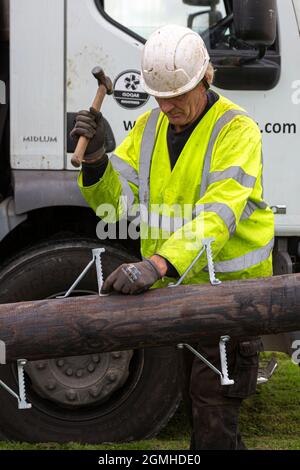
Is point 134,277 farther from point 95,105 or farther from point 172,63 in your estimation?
point 172,63

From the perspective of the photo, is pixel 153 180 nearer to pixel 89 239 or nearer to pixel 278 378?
pixel 89 239

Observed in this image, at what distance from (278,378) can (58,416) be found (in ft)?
6.68

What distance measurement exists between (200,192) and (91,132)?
1.57 feet

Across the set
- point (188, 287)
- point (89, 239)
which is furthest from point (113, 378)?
point (188, 287)

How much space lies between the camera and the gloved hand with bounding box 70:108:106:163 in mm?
3914

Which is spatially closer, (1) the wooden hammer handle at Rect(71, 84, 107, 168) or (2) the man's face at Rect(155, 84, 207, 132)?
(1) the wooden hammer handle at Rect(71, 84, 107, 168)

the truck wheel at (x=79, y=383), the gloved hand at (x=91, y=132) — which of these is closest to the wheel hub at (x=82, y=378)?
the truck wheel at (x=79, y=383)

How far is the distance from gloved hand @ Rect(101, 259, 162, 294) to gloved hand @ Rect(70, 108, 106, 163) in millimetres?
556

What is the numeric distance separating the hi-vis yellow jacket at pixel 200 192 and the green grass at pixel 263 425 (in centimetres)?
142

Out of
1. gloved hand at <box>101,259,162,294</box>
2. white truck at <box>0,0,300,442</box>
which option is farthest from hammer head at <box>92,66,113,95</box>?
white truck at <box>0,0,300,442</box>

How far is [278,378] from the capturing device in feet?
22.5

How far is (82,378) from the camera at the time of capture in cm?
A: 521

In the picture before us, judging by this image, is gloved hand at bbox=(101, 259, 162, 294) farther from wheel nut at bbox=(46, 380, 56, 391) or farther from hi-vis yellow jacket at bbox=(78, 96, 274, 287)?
wheel nut at bbox=(46, 380, 56, 391)

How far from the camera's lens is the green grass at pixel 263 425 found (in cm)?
525
